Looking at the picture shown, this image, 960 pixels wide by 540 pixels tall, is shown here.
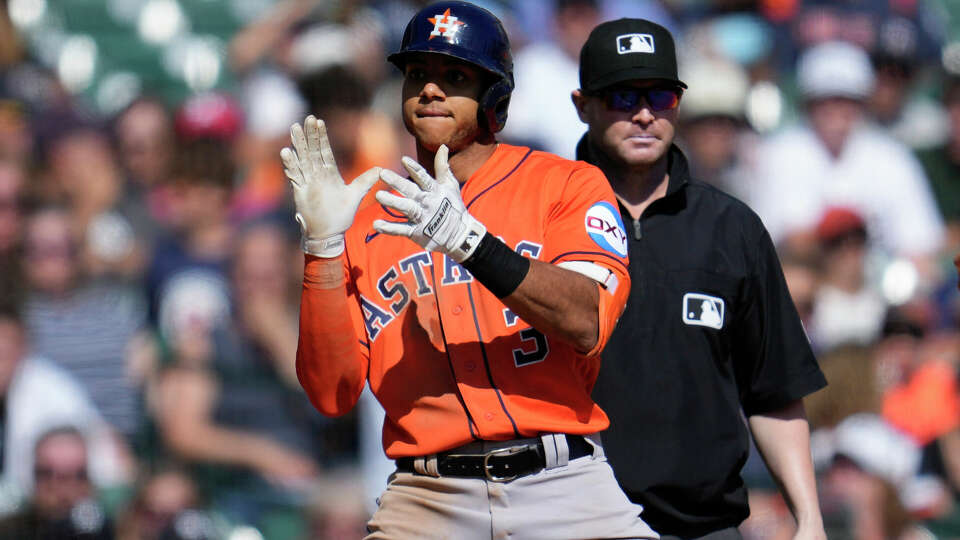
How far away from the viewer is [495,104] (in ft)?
9.71

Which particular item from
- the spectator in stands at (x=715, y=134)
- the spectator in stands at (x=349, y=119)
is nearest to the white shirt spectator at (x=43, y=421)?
the spectator in stands at (x=349, y=119)

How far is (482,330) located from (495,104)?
1.78 feet

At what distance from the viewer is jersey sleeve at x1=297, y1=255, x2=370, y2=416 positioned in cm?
282

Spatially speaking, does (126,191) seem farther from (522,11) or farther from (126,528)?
(522,11)

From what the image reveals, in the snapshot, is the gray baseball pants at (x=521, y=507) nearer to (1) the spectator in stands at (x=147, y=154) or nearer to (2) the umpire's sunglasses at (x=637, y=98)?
(2) the umpire's sunglasses at (x=637, y=98)

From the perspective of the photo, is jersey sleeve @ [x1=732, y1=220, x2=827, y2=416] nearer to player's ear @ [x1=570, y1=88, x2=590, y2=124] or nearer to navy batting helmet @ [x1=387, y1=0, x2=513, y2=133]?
player's ear @ [x1=570, y1=88, x2=590, y2=124]

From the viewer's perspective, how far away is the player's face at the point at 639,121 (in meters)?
3.50

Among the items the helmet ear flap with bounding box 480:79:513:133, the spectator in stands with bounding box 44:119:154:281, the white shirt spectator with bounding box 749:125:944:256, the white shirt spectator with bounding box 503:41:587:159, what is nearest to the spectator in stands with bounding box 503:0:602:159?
the white shirt spectator with bounding box 503:41:587:159

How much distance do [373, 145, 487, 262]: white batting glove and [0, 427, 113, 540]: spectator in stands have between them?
392 centimetres

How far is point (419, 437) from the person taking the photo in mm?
2768

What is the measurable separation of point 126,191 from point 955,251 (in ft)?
14.5

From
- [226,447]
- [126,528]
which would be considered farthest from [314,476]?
[126,528]

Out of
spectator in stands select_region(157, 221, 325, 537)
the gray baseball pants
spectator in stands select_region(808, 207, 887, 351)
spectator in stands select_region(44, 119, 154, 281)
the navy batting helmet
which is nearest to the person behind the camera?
the gray baseball pants

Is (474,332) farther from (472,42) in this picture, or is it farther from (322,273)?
(472,42)
